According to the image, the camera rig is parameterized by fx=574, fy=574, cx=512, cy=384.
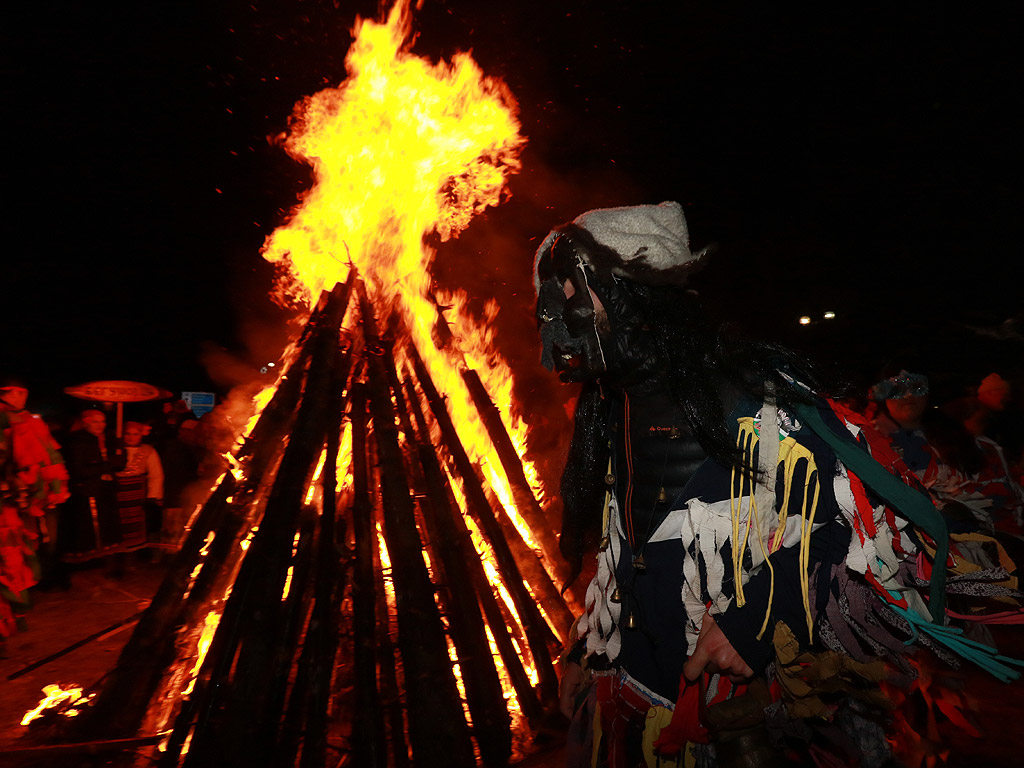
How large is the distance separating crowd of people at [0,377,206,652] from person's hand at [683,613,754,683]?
6.06m

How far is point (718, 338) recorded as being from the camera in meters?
1.82

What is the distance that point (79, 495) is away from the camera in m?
7.19

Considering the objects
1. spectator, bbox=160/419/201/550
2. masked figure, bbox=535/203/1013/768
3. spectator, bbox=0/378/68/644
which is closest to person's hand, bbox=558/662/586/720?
masked figure, bbox=535/203/1013/768

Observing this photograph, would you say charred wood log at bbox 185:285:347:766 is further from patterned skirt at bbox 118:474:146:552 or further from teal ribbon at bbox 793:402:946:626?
patterned skirt at bbox 118:474:146:552

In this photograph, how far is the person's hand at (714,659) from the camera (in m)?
1.50

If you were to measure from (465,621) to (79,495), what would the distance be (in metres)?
6.65

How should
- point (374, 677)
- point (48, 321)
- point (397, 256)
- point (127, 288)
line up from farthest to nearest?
point (127, 288) < point (48, 321) < point (397, 256) < point (374, 677)

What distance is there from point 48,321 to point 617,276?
2614cm

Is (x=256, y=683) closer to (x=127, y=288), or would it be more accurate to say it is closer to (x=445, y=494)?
(x=445, y=494)

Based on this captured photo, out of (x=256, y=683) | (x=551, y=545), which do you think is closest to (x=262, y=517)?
(x=256, y=683)

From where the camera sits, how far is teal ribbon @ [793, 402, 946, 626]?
5.08ft

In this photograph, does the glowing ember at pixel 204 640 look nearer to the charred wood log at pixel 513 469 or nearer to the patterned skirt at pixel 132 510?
the charred wood log at pixel 513 469

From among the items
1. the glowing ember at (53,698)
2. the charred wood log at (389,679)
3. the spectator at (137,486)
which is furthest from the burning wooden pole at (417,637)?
the spectator at (137,486)

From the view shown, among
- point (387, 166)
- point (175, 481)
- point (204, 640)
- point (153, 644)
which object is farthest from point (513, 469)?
point (175, 481)
